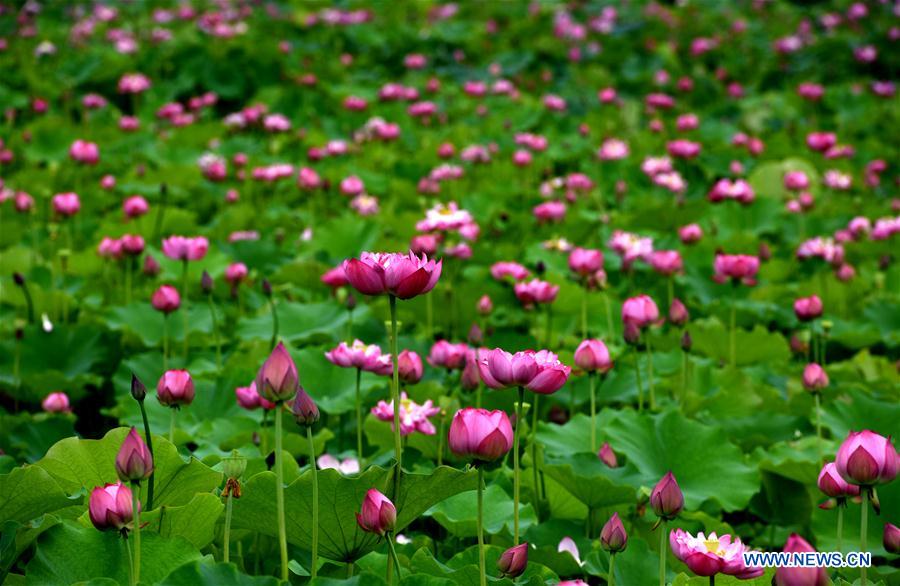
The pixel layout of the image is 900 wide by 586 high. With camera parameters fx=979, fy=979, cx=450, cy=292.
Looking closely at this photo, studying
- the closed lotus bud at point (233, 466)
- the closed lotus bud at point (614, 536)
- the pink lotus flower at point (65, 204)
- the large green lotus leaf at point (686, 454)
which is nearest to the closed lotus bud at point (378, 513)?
the closed lotus bud at point (233, 466)

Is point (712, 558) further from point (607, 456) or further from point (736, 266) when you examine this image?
point (736, 266)

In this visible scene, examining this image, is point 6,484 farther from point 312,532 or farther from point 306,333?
point 306,333

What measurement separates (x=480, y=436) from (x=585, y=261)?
125cm

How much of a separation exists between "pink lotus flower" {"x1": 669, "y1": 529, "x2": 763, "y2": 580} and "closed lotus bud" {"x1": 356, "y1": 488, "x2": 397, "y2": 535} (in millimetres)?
348

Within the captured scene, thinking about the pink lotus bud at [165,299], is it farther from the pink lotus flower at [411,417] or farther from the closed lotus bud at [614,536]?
the closed lotus bud at [614,536]

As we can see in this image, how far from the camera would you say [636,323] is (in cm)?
200

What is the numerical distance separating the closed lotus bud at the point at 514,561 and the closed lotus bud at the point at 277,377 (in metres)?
0.33

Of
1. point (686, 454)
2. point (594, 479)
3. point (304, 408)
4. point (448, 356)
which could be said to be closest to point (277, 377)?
point (304, 408)

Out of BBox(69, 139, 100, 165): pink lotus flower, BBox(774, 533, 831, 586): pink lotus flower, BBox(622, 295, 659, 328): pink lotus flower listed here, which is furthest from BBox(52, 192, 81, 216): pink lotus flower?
BBox(774, 533, 831, 586): pink lotus flower

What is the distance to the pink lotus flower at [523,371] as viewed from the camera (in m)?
1.17

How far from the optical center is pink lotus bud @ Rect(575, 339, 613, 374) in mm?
1663

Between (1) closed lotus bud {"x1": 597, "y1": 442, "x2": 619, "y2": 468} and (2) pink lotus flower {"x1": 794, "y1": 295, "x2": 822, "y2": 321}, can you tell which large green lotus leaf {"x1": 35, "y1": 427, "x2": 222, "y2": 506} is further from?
(2) pink lotus flower {"x1": 794, "y1": 295, "x2": 822, "y2": 321}

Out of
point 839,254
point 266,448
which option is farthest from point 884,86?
point 266,448

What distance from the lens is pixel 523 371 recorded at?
1177mm
